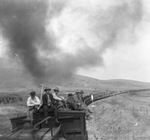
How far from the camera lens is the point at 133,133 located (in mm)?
13695

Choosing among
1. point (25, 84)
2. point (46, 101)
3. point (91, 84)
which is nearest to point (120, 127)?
point (46, 101)

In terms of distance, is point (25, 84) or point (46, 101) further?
point (25, 84)

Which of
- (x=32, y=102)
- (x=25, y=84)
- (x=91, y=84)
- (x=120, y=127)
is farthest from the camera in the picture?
(x=91, y=84)

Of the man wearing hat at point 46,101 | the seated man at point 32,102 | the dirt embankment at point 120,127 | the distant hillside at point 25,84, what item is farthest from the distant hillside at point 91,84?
the man wearing hat at point 46,101

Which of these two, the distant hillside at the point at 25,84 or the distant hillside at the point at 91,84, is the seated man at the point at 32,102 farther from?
the distant hillside at the point at 91,84

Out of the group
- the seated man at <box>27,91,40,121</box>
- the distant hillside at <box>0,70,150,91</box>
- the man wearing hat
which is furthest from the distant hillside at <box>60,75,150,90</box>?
the man wearing hat

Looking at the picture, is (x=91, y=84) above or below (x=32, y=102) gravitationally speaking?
above

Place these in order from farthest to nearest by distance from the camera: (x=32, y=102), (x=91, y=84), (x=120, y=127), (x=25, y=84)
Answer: (x=91, y=84), (x=25, y=84), (x=120, y=127), (x=32, y=102)

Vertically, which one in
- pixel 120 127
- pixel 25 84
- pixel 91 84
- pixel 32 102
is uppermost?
pixel 91 84

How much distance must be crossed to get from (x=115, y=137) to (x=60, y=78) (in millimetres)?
22039

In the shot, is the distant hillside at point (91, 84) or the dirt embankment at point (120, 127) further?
the distant hillside at point (91, 84)

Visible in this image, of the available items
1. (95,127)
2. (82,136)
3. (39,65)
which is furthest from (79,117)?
(39,65)

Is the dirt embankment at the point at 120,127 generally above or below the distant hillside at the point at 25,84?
below

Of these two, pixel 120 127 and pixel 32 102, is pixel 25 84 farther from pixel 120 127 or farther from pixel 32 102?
pixel 32 102
